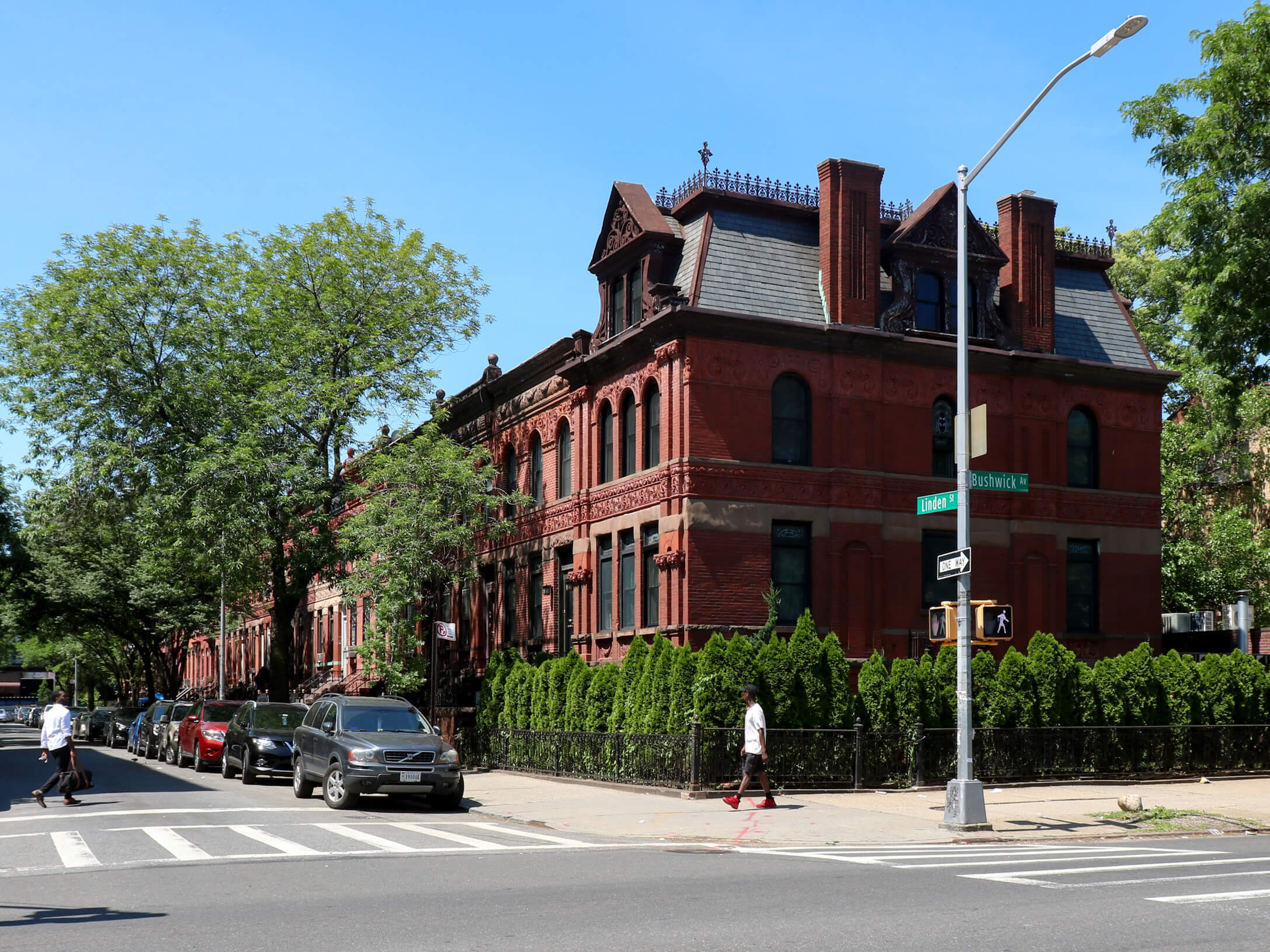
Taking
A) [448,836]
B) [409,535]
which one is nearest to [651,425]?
[409,535]

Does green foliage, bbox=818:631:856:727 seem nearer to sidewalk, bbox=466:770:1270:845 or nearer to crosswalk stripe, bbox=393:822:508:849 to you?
sidewalk, bbox=466:770:1270:845

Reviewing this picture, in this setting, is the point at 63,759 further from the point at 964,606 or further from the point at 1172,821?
the point at 1172,821

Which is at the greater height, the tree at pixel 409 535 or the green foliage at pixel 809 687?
the tree at pixel 409 535

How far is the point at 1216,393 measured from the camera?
105ft

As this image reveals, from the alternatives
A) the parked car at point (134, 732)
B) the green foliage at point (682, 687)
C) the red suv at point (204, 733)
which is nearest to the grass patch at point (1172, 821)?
Answer: the green foliage at point (682, 687)

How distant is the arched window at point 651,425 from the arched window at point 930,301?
22.0 feet

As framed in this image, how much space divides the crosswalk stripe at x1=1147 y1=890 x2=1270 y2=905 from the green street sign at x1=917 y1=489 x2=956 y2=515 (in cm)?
749

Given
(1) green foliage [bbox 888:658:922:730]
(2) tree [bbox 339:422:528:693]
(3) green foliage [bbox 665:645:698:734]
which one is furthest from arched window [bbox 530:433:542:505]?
(1) green foliage [bbox 888:658:922:730]

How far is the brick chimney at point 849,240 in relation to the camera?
29953mm

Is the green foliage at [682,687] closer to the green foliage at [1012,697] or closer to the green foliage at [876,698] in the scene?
the green foliage at [876,698]

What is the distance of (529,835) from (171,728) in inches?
850

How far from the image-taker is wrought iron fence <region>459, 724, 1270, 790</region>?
875 inches

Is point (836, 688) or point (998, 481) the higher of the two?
point (998, 481)

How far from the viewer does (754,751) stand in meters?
19.9
